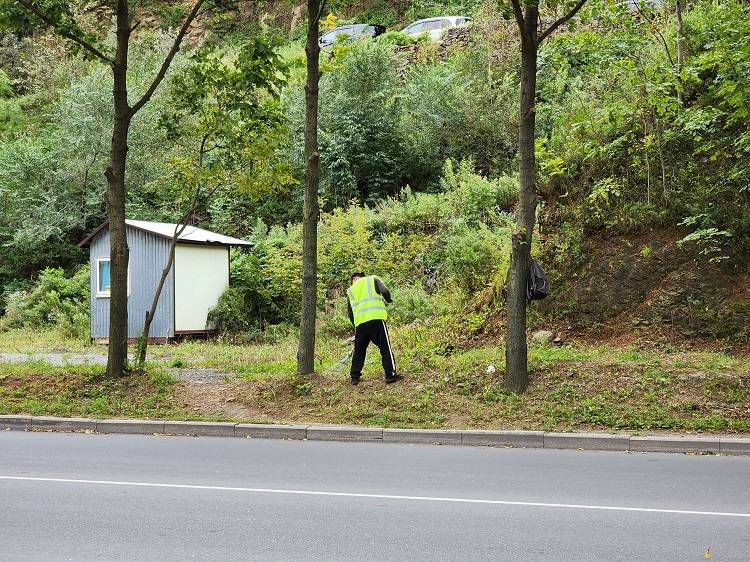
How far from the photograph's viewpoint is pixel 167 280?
24.3 m

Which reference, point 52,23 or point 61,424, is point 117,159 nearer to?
point 52,23

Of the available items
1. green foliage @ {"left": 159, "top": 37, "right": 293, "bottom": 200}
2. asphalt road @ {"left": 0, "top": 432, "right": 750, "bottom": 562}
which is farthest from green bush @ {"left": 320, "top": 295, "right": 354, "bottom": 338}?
asphalt road @ {"left": 0, "top": 432, "right": 750, "bottom": 562}

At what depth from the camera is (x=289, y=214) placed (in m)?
31.6

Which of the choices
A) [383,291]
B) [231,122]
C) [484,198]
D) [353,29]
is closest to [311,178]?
[383,291]

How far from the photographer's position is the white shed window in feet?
83.2

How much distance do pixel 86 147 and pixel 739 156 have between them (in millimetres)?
25365

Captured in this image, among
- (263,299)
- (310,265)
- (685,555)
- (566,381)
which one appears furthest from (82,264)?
(685,555)

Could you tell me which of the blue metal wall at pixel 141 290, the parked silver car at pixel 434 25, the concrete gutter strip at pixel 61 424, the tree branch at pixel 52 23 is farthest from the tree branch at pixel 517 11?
the parked silver car at pixel 434 25

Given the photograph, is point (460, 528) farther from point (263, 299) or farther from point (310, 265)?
point (263, 299)

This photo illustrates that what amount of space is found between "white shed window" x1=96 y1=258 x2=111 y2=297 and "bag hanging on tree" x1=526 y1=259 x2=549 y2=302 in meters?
16.0

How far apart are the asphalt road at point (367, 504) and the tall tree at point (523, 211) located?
6.28ft

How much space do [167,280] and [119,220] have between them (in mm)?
9861

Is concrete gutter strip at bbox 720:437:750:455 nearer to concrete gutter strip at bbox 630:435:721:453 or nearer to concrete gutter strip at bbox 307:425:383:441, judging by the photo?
concrete gutter strip at bbox 630:435:721:453

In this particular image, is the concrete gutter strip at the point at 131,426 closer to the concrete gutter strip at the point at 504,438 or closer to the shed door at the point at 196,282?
the concrete gutter strip at the point at 504,438
